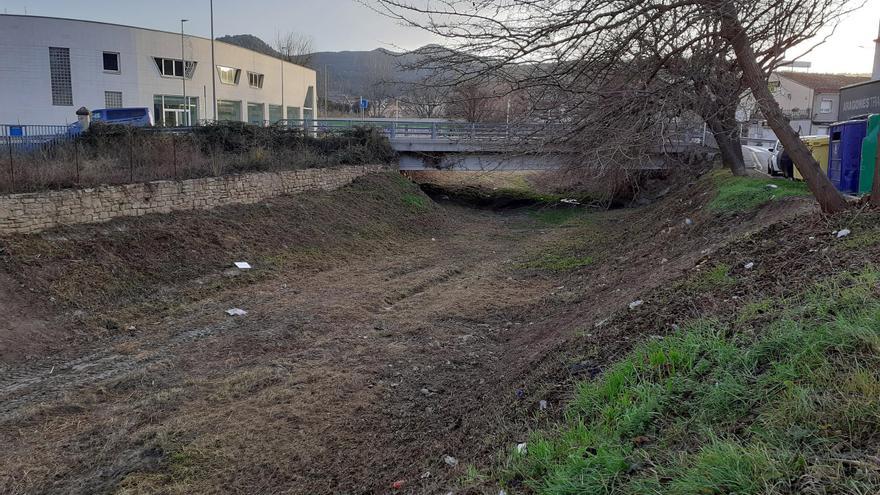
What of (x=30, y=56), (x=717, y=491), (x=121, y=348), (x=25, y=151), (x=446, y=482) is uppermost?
(x=30, y=56)

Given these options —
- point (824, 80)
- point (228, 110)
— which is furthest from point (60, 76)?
point (824, 80)


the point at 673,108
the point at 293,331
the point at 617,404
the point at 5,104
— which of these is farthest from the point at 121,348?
the point at 5,104

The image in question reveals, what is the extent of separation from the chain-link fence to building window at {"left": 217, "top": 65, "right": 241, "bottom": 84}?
31.6m

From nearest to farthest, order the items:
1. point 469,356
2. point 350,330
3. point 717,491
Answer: point 717,491, point 469,356, point 350,330

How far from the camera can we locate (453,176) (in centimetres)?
3734

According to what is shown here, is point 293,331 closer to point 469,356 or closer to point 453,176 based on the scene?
point 469,356

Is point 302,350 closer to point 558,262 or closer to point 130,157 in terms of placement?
point 558,262

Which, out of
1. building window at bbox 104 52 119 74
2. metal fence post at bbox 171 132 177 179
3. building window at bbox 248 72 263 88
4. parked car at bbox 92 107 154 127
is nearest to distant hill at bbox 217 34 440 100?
building window at bbox 248 72 263 88

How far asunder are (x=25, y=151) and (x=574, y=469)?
1633 centimetres

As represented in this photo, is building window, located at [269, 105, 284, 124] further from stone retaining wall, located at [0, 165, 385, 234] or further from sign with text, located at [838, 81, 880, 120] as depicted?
sign with text, located at [838, 81, 880, 120]

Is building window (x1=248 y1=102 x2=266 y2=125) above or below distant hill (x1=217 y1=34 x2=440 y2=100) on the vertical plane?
below

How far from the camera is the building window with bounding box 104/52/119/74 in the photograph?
4472cm

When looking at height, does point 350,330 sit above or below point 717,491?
below

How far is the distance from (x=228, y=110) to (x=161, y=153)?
42.1m
